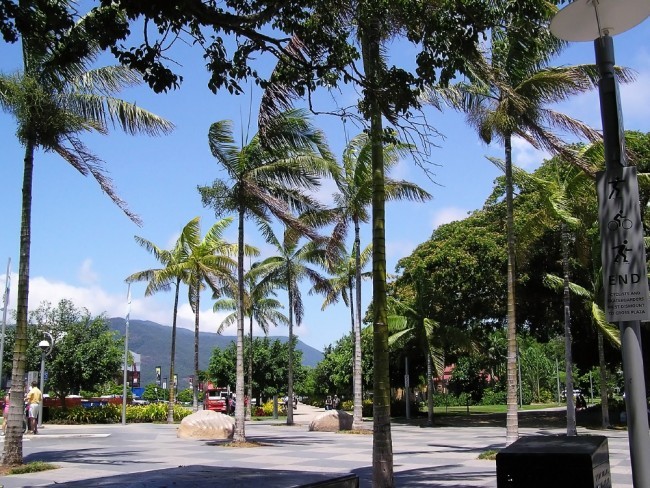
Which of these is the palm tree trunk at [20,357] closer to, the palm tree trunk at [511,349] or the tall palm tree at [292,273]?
the palm tree trunk at [511,349]

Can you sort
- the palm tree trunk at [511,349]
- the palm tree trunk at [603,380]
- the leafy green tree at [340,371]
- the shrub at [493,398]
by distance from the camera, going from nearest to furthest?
the palm tree trunk at [511,349] → the palm tree trunk at [603,380] → the leafy green tree at [340,371] → the shrub at [493,398]

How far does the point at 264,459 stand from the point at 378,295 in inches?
293

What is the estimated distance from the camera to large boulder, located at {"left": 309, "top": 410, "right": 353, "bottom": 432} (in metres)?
25.8

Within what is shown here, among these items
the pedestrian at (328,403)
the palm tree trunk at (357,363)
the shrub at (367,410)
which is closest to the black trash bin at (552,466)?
the palm tree trunk at (357,363)

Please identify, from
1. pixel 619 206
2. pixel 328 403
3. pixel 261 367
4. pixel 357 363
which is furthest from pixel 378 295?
pixel 328 403

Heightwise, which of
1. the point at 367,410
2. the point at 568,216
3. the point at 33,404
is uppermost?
the point at 568,216

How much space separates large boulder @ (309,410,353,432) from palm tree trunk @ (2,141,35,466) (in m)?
14.4

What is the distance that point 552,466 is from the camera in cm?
461

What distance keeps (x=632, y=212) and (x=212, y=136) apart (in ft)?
51.5

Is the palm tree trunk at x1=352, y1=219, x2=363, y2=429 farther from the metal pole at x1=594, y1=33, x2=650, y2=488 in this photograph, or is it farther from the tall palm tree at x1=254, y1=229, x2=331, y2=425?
the metal pole at x1=594, y1=33, x2=650, y2=488

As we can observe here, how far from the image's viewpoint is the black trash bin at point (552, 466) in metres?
4.55

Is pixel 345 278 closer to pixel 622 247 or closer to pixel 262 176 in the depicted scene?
pixel 262 176

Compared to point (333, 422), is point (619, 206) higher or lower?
higher

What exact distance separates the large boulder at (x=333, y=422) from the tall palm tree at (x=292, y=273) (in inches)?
176
